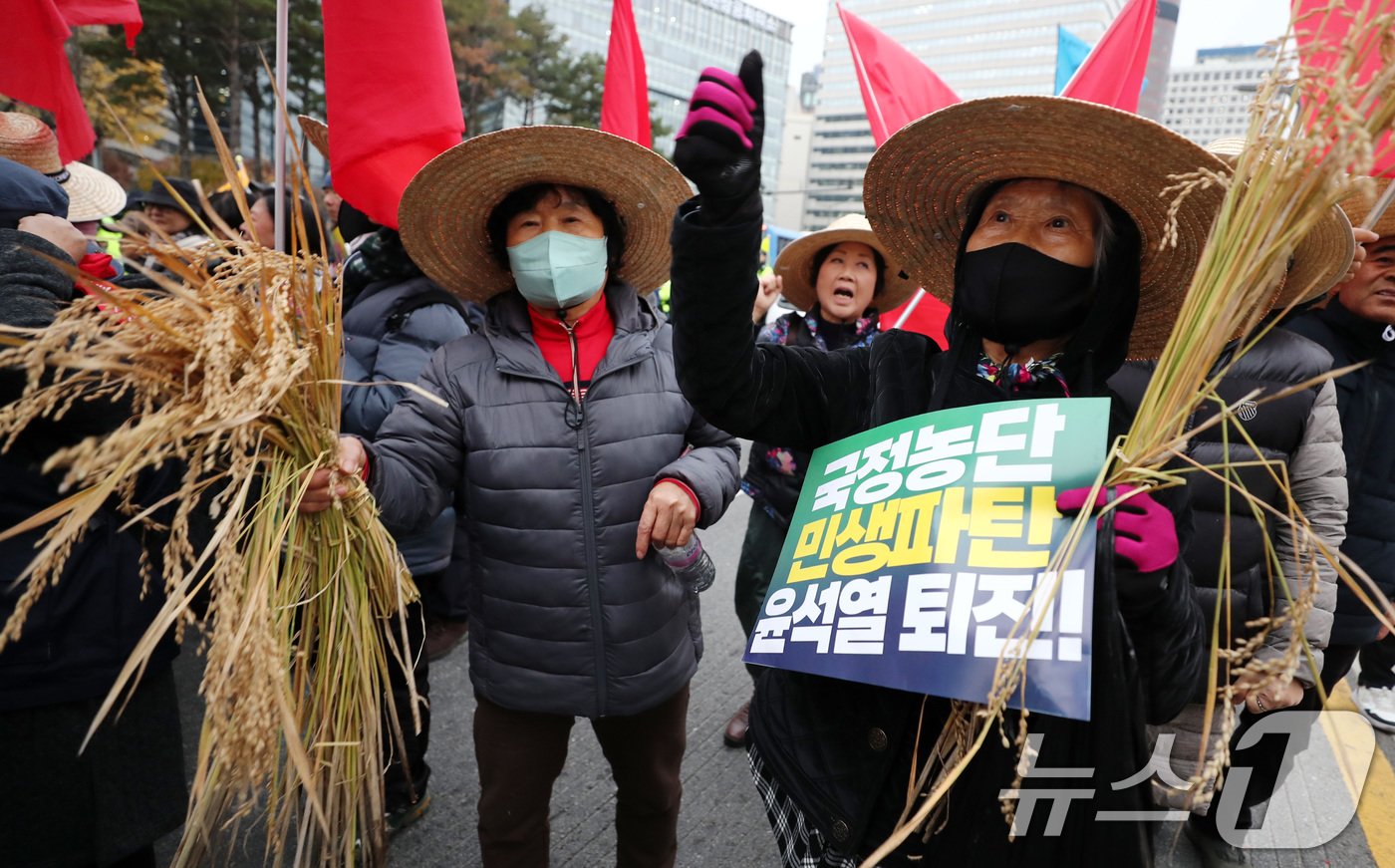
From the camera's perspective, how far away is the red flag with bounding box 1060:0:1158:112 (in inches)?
87.4

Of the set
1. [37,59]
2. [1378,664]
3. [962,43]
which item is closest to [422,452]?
[37,59]

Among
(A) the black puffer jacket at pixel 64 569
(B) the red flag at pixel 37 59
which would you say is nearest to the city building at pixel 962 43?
(B) the red flag at pixel 37 59

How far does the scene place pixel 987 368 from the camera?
1505 mm

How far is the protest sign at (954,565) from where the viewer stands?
Answer: 1.05 m

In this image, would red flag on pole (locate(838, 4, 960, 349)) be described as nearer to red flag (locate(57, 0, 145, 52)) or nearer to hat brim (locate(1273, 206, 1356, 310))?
hat brim (locate(1273, 206, 1356, 310))

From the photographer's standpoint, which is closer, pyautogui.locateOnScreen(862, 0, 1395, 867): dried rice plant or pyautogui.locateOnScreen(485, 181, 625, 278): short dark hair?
pyautogui.locateOnScreen(862, 0, 1395, 867): dried rice plant

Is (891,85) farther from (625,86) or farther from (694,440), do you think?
(694,440)

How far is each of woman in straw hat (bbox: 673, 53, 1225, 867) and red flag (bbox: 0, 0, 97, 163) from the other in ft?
9.04

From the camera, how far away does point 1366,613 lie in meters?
2.69

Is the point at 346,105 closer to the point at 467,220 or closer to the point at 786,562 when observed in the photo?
the point at 467,220

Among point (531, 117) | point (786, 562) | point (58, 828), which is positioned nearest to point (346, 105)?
point (786, 562)

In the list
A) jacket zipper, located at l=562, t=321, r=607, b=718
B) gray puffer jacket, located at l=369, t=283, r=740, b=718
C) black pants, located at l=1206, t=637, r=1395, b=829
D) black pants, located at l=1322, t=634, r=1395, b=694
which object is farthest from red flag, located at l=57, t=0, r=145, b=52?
black pants, located at l=1322, t=634, r=1395, b=694

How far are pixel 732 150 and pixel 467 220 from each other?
123 centimetres

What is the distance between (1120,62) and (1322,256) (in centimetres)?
95
